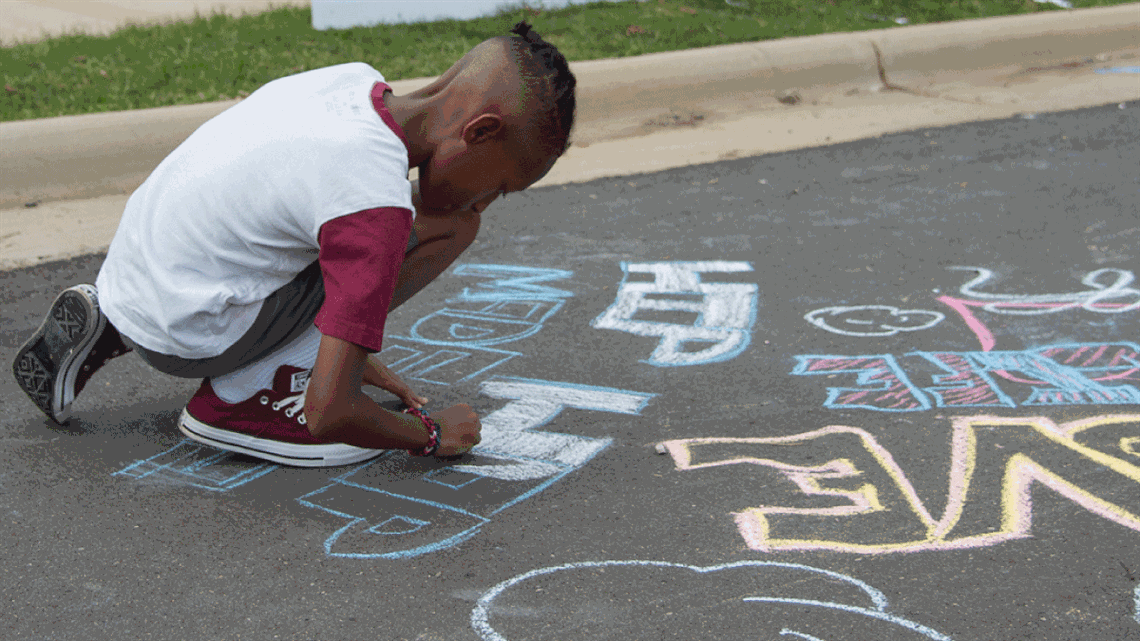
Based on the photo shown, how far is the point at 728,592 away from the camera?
6.02 feet

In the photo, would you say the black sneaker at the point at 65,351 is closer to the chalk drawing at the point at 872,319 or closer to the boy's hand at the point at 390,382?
the boy's hand at the point at 390,382

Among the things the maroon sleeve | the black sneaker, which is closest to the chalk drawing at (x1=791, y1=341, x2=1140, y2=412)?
the maroon sleeve

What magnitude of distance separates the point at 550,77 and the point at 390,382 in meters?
0.96

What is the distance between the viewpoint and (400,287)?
7.75 ft

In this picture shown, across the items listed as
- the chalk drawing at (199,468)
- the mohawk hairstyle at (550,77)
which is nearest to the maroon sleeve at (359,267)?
the mohawk hairstyle at (550,77)

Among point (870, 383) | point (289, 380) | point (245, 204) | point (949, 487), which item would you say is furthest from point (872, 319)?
point (245, 204)

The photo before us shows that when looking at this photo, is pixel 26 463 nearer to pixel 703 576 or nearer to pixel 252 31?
pixel 703 576

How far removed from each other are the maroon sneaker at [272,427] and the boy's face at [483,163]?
592mm

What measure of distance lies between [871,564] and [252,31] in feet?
16.8

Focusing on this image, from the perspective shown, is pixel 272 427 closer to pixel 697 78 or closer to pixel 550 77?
pixel 550 77

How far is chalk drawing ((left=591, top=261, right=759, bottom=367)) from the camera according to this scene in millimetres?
2951

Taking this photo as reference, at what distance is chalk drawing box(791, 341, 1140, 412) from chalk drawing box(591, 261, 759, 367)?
27cm

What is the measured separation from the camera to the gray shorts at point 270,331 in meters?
2.22

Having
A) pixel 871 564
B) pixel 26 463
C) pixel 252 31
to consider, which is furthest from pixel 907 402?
pixel 252 31
